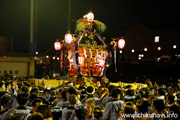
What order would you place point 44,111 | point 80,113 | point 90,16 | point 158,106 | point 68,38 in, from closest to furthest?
point 80,113 < point 44,111 < point 158,106 < point 68,38 < point 90,16

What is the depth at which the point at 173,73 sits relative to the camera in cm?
2184

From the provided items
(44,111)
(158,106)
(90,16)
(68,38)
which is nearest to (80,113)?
(44,111)

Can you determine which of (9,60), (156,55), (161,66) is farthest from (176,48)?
(9,60)

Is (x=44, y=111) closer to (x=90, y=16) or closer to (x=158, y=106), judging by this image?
(x=158, y=106)

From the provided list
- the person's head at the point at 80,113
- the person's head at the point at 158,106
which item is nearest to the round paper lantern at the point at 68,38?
the person's head at the point at 158,106

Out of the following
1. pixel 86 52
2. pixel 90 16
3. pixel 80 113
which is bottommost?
pixel 80 113

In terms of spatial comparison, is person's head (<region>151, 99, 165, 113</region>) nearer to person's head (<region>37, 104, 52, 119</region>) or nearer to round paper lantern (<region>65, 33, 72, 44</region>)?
person's head (<region>37, 104, 52, 119</region>)

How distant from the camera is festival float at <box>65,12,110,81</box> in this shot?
50.4ft

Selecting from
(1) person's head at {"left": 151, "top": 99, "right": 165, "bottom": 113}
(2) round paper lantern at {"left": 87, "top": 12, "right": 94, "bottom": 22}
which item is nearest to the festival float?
(2) round paper lantern at {"left": 87, "top": 12, "right": 94, "bottom": 22}

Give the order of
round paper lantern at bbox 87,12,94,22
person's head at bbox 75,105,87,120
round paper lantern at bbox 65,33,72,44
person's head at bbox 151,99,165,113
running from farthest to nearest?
round paper lantern at bbox 87,12,94,22
round paper lantern at bbox 65,33,72,44
person's head at bbox 151,99,165,113
person's head at bbox 75,105,87,120

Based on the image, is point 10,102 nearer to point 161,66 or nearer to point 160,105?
point 160,105

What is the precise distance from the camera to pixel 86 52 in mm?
16516

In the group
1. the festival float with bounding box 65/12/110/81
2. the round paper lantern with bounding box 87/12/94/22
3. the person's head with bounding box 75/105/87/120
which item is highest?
the round paper lantern with bounding box 87/12/94/22

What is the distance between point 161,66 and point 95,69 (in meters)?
9.67
